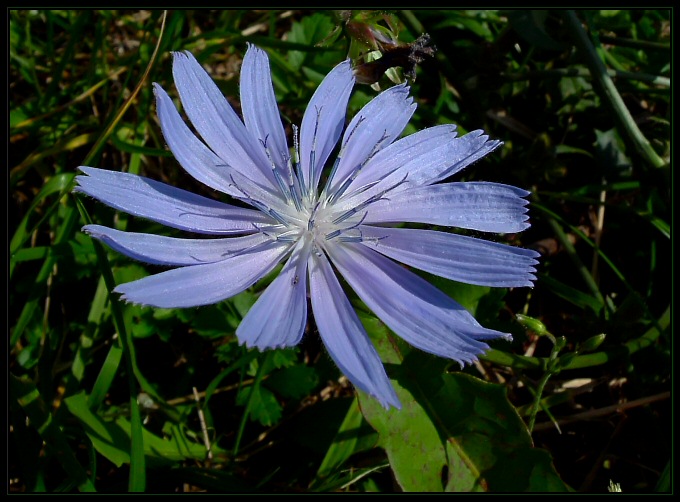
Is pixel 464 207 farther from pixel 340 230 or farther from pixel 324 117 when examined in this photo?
pixel 324 117

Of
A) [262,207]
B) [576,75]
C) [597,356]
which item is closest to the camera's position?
[262,207]

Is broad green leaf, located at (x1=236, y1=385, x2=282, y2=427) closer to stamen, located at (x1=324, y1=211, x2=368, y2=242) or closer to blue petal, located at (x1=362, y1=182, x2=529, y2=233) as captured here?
stamen, located at (x1=324, y1=211, x2=368, y2=242)

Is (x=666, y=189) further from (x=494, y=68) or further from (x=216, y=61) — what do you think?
(x=216, y=61)

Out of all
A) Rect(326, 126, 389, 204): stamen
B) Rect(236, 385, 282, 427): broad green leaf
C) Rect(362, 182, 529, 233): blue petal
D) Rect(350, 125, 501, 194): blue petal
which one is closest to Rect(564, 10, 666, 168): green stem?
Rect(350, 125, 501, 194): blue petal

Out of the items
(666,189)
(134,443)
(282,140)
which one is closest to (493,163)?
(666,189)

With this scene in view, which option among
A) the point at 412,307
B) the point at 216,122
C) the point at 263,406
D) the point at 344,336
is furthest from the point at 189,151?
the point at 263,406

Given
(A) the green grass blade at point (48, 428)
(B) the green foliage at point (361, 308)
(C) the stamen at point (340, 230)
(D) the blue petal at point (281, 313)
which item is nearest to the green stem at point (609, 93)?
(B) the green foliage at point (361, 308)
